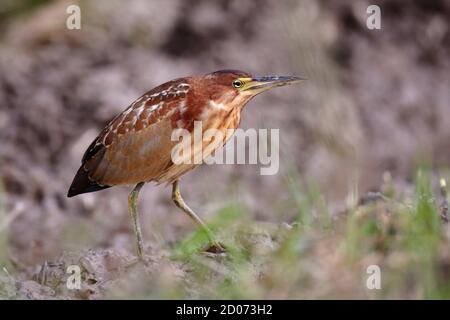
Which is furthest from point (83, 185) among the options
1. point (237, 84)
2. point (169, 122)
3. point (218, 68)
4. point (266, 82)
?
point (218, 68)

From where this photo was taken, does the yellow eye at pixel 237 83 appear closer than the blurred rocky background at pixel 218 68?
Yes

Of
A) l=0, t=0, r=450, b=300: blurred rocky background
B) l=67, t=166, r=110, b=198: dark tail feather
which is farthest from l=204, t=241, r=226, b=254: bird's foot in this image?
l=0, t=0, r=450, b=300: blurred rocky background

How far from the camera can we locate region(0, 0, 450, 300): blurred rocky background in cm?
1012

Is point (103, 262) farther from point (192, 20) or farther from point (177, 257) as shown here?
point (192, 20)

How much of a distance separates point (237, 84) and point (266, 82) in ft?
0.60

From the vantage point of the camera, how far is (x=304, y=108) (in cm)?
1115

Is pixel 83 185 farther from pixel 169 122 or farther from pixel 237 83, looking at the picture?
pixel 237 83

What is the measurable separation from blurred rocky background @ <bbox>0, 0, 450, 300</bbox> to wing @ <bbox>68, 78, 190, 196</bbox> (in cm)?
265

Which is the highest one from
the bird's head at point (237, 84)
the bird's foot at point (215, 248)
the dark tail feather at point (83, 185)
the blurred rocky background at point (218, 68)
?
the blurred rocky background at point (218, 68)

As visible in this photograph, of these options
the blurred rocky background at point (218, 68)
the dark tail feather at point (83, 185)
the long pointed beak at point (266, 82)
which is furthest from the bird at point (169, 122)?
the blurred rocky background at point (218, 68)

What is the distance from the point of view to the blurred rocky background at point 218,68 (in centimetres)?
1012

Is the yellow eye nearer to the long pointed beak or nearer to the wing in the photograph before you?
the long pointed beak

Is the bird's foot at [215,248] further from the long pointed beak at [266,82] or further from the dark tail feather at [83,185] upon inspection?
the long pointed beak at [266,82]
